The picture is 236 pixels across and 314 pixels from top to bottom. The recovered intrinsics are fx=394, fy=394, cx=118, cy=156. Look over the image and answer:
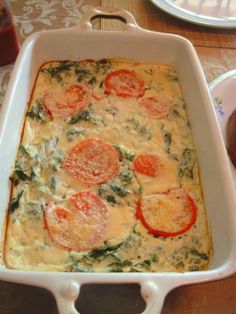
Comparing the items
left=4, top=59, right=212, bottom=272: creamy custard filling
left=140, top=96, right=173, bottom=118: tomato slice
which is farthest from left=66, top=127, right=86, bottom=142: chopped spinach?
left=140, top=96, right=173, bottom=118: tomato slice

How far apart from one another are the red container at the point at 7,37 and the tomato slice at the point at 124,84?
1.24 feet

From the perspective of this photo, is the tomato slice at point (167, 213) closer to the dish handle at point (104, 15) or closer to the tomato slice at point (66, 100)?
the tomato slice at point (66, 100)

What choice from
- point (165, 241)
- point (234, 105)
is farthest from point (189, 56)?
point (165, 241)

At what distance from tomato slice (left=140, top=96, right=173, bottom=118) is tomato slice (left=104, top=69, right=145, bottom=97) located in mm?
35

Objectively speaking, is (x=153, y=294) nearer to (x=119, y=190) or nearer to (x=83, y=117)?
(x=119, y=190)

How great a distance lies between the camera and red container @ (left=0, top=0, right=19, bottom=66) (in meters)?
1.31

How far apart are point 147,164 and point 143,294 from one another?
455 millimetres

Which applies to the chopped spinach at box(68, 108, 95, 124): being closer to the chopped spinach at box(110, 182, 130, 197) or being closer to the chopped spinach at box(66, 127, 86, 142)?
the chopped spinach at box(66, 127, 86, 142)

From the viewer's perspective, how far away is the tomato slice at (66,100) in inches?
48.3

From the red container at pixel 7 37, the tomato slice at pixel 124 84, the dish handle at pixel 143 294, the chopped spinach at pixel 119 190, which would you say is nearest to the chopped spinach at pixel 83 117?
the tomato slice at pixel 124 84

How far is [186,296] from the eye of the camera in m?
0.91

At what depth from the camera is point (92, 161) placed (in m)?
1.10

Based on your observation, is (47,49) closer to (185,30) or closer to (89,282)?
(185,30)

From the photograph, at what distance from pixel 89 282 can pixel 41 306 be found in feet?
0.68
